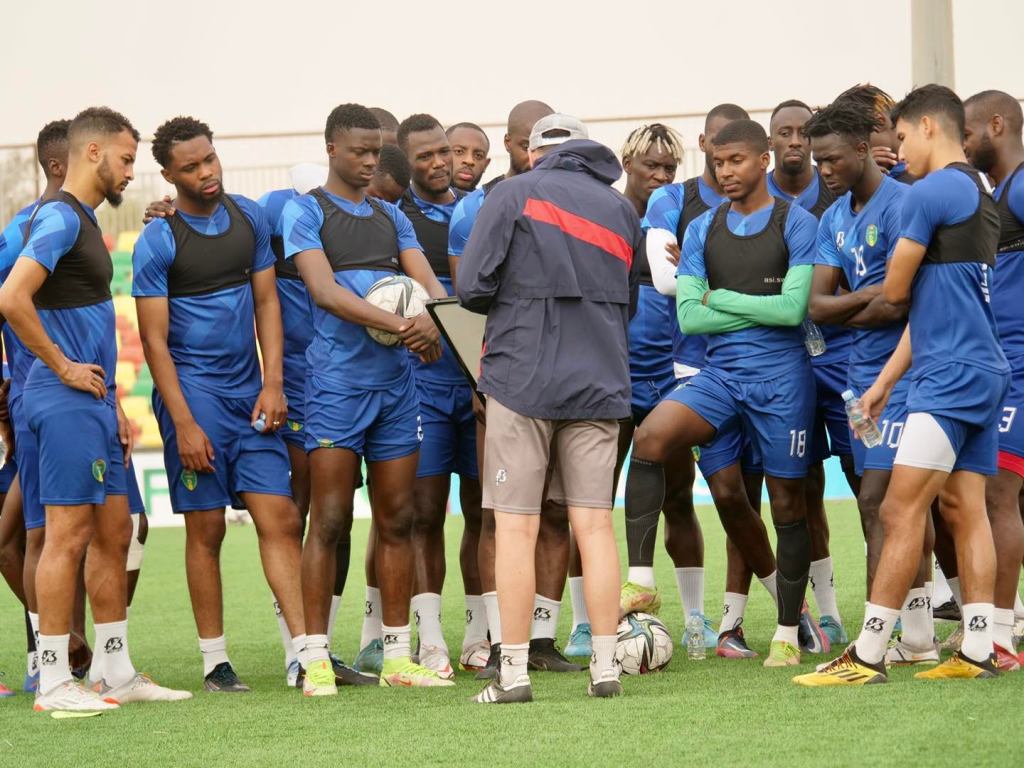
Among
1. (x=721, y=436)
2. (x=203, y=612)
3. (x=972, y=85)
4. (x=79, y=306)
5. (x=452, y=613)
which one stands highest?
(x=972, y=85)

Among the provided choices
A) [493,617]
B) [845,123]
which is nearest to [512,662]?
[493,617]

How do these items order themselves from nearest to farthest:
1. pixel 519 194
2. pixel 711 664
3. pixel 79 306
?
pixel 519 194
pixel 79 306
pixel 711 664

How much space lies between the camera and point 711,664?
7.20 metres

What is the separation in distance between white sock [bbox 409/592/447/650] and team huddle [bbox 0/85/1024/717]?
0.07 feet

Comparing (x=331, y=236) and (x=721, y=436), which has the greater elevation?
(x=331, y=236)

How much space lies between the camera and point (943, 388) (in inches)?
238

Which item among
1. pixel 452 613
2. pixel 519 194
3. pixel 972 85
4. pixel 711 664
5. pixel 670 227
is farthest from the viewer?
pixel 972 85

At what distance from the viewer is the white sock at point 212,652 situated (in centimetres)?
708

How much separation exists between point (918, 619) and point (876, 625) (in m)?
0.86

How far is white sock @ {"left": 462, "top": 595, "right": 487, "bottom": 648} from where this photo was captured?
7801 mm

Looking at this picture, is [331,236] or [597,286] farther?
[331,236]

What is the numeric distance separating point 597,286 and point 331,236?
1.48 meters

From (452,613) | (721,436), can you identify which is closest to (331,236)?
(721,436)

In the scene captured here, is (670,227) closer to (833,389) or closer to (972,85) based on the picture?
(833,389)
